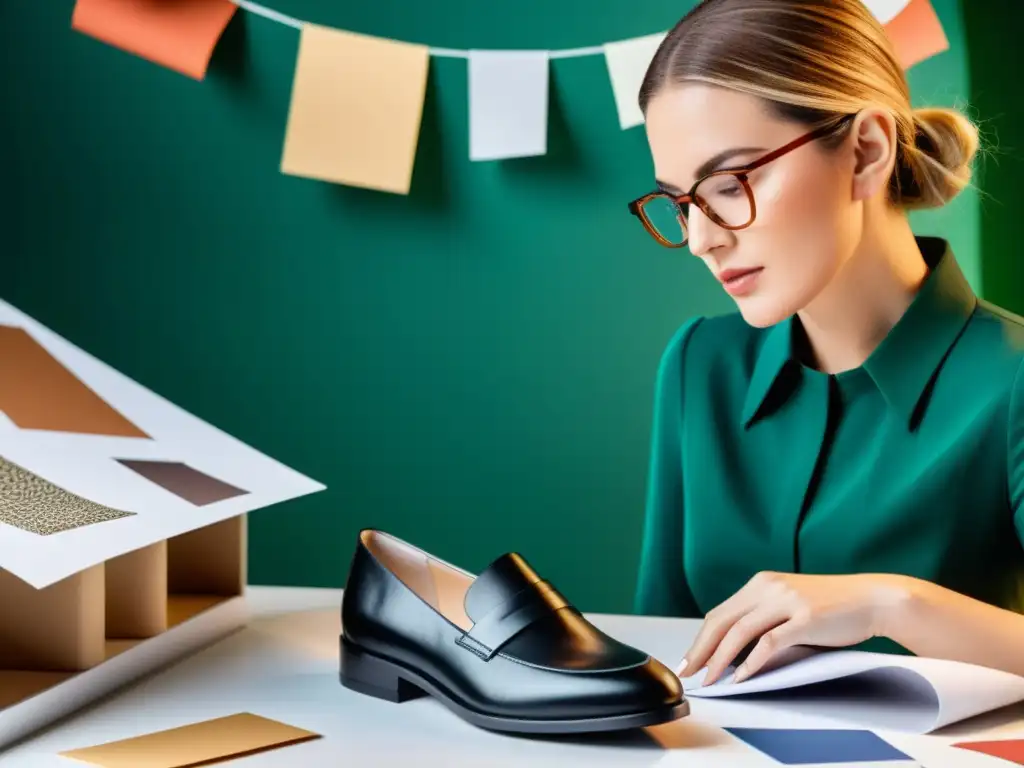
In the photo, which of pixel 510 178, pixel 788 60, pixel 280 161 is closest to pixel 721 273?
pixel 788 60

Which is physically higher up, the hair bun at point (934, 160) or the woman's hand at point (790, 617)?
the hair bun at point (934, 160)

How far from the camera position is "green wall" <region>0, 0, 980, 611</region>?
167 cm

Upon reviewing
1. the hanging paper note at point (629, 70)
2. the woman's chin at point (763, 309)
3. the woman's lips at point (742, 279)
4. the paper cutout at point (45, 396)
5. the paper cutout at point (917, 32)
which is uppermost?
the paper cutout at point (917, 32)

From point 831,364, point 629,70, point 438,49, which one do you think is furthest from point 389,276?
point 831,364

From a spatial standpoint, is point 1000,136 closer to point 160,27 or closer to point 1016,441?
point 1016,441

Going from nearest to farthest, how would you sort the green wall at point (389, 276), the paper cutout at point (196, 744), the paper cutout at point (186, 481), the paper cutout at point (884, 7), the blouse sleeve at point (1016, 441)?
the paper cutout at point (196, 744)
the paper cutout at point (186, 481)
the blouse sleeve at point (1016, 441)
the paper cutout at point (884, 7)
the green wall at point (389, 276)

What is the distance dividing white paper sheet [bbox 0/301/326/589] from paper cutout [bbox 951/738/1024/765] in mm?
501

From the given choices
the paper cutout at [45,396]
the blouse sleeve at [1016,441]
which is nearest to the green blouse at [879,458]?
the blouse sleeve at [1016,441]

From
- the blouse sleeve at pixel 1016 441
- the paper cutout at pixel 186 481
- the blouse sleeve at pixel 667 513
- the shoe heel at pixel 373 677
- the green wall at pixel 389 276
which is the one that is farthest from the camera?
the green wall at pixel 389 276

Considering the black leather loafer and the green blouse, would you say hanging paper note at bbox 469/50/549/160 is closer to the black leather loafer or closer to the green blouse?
the green blouse

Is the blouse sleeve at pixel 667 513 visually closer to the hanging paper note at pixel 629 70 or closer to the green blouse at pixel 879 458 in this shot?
the green blouse at pixel 879 458

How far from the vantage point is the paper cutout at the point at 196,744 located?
578mm

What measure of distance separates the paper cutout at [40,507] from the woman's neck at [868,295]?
2.10ft

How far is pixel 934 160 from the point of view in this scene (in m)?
1.03
